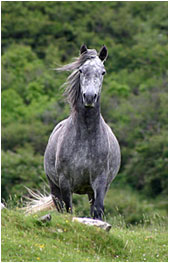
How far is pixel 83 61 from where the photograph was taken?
9289 millimetres

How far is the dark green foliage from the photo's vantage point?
40031 mm

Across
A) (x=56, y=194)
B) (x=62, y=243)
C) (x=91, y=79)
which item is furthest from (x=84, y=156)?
(x=56, y=194)

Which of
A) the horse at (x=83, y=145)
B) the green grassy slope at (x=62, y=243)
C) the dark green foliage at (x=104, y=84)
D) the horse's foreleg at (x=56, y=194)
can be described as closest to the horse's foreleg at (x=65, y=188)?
the horse at (x=83, y=145)

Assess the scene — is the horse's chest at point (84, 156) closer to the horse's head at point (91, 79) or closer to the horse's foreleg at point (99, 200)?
the horse's foreleg at point (99, 200)

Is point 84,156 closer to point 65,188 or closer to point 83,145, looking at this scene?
point 83,145

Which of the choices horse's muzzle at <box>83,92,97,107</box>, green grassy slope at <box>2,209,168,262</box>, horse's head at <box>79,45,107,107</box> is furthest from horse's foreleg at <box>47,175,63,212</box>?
horse's muzzle at <box>83,92,97,107</box>

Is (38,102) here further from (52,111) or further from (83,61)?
(83,61)

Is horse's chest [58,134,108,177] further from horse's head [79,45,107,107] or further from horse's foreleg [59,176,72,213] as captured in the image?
horse's head [79,45,107,107]

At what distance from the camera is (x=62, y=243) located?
8539 mm

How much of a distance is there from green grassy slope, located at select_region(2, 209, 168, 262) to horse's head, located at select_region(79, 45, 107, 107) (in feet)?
6.29

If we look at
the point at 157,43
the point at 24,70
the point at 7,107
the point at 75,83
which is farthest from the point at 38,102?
the point at 75,83

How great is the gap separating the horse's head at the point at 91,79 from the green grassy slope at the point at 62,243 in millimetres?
1917

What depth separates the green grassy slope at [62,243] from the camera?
26.1ft

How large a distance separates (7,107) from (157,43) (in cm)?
2028
